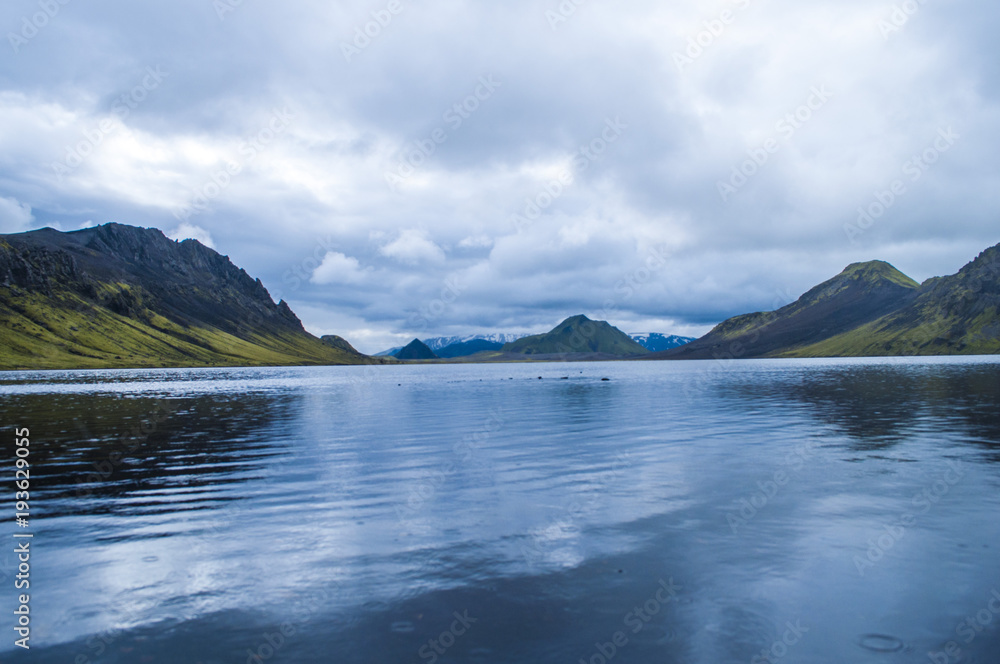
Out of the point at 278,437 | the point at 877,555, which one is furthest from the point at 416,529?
the point at 278,437

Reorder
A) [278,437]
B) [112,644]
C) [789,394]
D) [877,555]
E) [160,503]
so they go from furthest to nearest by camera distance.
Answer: [789,394] → [278,437] → [160,503] → [877,555] → [112,644]

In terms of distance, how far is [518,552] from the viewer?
17.8 metres

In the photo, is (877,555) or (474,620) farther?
(877,555)

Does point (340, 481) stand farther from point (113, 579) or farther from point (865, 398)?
point (865, 398)

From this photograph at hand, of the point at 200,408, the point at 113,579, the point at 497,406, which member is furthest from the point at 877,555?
the point at 200,408

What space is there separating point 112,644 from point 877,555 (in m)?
21.2

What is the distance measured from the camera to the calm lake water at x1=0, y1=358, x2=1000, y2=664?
1232 centimetres

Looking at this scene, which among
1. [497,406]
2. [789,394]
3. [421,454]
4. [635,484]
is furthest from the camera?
[789,394]

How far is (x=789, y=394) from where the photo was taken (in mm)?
83938

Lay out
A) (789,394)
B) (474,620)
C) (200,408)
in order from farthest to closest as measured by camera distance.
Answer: (789,394) < (200,408) < (474,620)

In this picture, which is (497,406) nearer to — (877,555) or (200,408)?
(200,408)

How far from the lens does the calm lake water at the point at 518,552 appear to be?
1232 cm

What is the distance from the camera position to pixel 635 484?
2680 centimetres

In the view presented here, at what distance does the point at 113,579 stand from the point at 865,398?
82.2 metres
